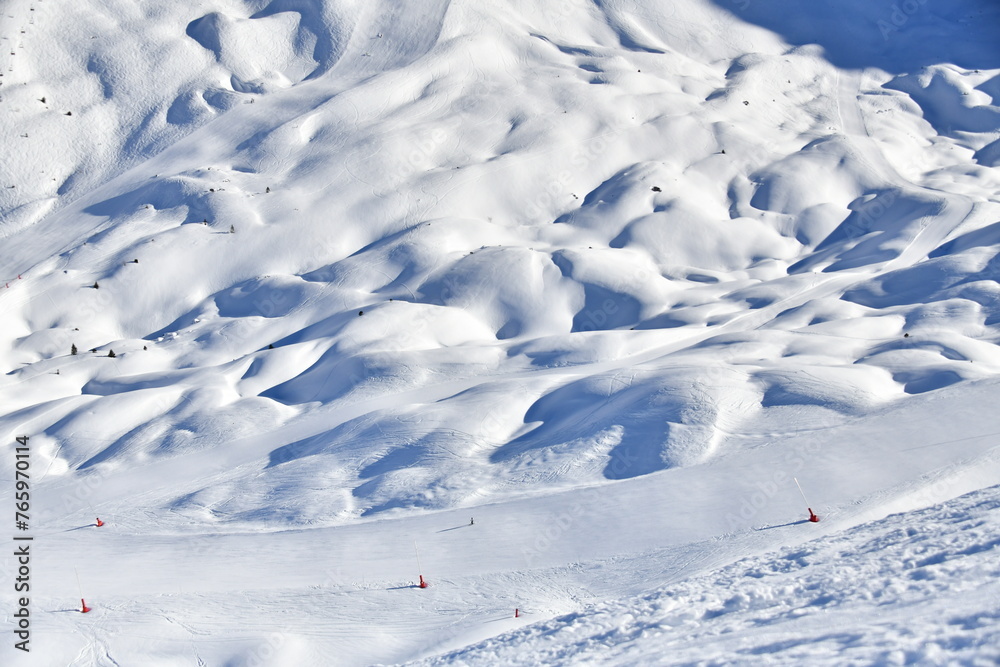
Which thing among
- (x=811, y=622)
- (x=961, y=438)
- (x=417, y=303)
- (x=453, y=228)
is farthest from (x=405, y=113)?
(x=811, y=622)

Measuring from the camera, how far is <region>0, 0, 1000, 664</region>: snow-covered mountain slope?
17719 mm

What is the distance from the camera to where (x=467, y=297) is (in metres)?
29.6

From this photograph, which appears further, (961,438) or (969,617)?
(961,438)

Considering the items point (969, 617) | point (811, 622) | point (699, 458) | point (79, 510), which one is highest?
point (969, 617)

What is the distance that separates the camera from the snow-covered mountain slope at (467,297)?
17719mm

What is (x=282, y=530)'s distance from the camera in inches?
762

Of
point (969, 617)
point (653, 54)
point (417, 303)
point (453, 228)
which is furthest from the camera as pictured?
point (653, 54)

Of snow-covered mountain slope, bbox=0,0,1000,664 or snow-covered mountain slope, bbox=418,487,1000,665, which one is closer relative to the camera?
snow-covered mountain slope, bbox=418,487,1000,665

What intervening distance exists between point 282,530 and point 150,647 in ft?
13.3

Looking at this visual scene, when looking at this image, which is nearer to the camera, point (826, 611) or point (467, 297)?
point (826, 611)

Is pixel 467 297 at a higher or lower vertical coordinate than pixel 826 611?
lower

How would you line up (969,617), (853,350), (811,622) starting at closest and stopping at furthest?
(969,617), (811,622), (853,350)

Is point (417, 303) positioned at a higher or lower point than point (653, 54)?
lower

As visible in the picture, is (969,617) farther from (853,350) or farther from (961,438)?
(853,350)
